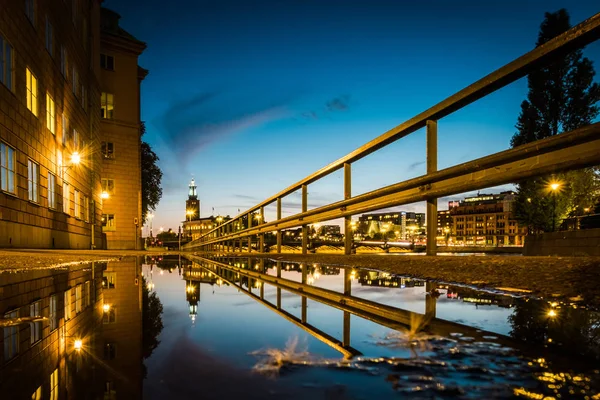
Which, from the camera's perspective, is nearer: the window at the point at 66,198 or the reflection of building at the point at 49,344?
the reflection of building at the point at 49,344

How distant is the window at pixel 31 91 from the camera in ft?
49.6

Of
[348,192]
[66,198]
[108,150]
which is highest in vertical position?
[108,150]

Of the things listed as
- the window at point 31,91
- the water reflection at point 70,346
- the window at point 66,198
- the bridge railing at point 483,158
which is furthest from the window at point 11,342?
the window at point 66,198

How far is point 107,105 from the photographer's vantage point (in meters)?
36.7

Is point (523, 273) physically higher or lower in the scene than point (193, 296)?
higher

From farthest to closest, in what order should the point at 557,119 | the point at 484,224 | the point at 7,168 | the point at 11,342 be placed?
the point at 484,224, the point at 557,119, the point at 7,168, the point at 11,342

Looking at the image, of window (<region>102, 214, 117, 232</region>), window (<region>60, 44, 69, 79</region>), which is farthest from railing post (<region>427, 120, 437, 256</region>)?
window (<region>102, 214, 117, 232</region>)

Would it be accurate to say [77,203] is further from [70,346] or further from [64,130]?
[70,346]

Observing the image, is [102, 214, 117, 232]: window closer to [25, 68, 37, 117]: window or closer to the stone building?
the stone building

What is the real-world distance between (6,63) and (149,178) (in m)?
36.1

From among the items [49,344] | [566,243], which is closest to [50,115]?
[49,344]

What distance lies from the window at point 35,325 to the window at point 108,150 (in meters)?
36.5

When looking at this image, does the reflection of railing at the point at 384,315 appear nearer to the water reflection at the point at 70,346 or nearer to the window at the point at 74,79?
the water reflection at the point at 70,346

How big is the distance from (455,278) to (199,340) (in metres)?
2.63
